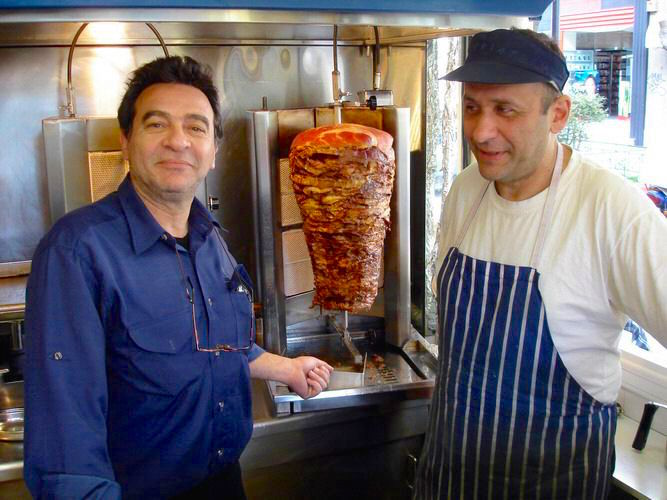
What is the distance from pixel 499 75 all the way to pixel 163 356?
3.23 ft

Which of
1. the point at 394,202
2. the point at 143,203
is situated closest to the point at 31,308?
the point at 143,203

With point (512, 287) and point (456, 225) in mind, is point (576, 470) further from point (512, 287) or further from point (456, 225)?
point (456, 225)

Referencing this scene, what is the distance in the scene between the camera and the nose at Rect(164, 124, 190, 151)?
4.93ft

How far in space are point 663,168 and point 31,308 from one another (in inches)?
92.2

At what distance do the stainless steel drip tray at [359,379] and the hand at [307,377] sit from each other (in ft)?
0.79

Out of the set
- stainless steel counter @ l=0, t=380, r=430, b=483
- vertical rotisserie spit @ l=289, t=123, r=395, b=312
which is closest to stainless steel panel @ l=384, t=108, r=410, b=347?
vertical rotisserie spit @ l=289, t=123, r=395, b=312

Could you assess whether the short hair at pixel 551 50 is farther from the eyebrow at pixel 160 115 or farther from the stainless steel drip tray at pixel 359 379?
the stainless steel drip tray at pixel 359 379

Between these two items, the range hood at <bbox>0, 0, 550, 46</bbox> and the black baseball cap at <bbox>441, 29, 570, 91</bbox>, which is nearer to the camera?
the range hood at <bbox>0, 0, 550, 46</bbox>

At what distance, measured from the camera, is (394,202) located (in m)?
2.40

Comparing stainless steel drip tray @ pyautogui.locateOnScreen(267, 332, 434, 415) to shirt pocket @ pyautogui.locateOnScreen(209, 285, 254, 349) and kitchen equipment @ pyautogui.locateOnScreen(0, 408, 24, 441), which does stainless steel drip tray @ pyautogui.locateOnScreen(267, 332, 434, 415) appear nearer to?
shirt pocket @ pyautogui.locateOnScreen(209, 285, 254, 349)

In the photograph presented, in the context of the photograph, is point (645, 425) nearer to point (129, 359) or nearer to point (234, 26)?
point (129, 359)

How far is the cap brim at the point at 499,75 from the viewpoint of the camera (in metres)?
1.46

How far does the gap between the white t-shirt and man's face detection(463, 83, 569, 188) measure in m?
0.12

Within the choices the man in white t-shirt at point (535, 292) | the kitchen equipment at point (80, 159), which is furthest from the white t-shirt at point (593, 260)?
the kitchen equipment at point (80, 159)
